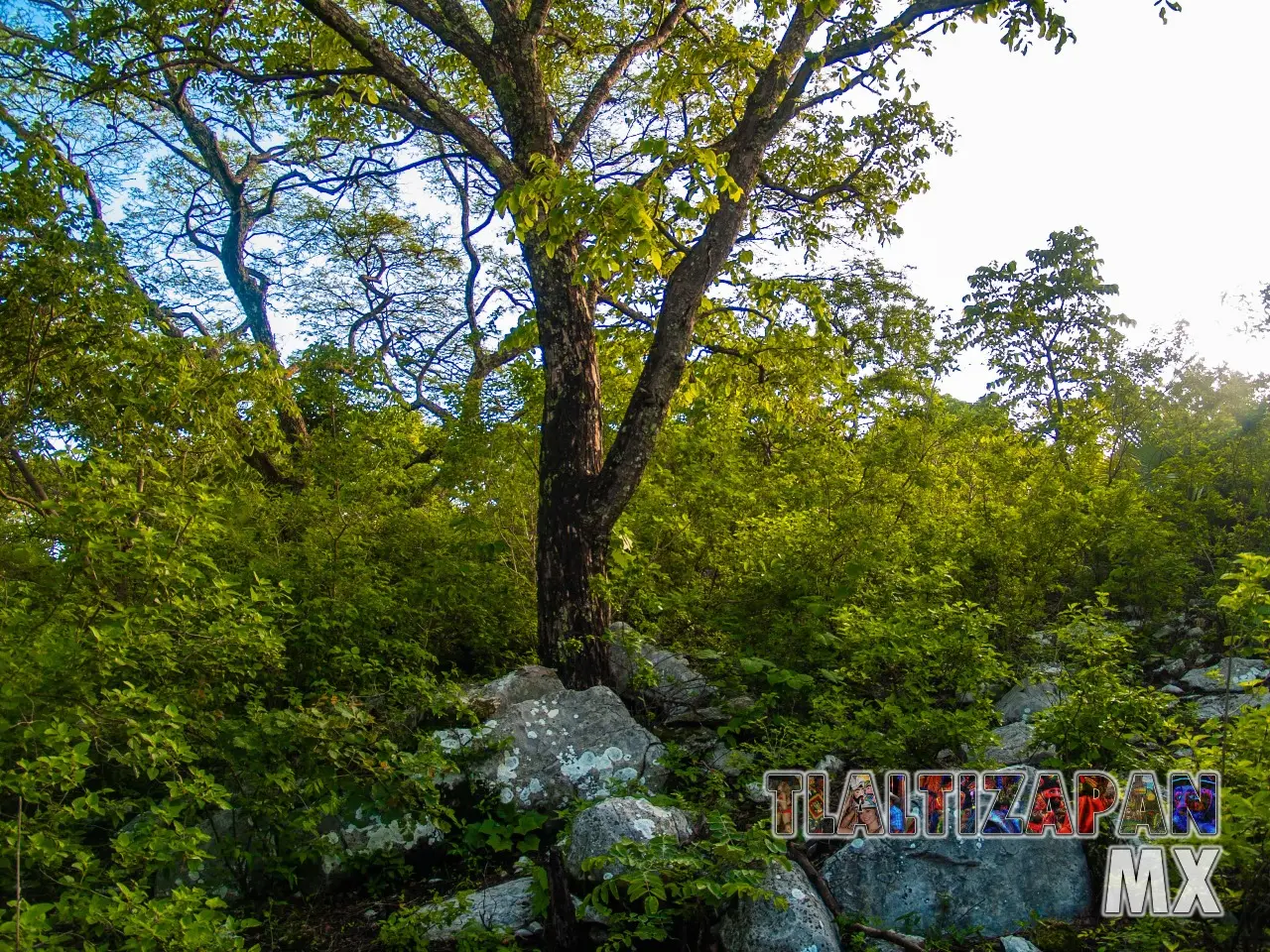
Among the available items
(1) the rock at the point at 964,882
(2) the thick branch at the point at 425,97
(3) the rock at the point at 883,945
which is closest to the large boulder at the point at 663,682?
(1) the rock at the point at 964,882

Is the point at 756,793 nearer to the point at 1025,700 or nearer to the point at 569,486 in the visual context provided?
the point at 1025,700

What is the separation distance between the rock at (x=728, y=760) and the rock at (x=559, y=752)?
0.31 metres

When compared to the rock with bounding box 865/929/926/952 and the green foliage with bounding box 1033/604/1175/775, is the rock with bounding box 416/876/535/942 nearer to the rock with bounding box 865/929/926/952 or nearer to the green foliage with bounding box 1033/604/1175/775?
the rock with bounding box 865/929/926/952

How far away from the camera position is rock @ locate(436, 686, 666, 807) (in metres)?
5.12

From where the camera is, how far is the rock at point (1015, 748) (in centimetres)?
432

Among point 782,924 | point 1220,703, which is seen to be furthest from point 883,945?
point 1220,703

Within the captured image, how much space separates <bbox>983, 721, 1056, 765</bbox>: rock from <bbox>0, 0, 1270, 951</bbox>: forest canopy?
0.34 ft

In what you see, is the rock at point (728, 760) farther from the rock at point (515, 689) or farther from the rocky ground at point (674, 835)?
the rock at point (515, 689)

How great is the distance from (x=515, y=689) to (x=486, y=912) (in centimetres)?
180

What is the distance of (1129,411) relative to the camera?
949 cm

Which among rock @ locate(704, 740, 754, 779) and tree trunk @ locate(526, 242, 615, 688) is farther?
tree trunk @ locate(526, 242, 615, 688)

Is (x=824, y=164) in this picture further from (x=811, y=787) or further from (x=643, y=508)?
(x=811, y=787)

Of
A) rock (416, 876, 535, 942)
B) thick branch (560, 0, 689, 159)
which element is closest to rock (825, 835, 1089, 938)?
rock (416, 876, 535, 942)

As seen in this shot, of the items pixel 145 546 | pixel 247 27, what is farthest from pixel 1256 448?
pixel 247 27
